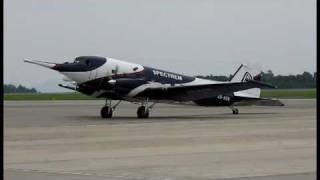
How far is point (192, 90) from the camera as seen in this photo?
41.0 meters

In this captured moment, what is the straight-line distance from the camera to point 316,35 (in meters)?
3.61

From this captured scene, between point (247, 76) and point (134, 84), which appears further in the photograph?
point (247, 76)

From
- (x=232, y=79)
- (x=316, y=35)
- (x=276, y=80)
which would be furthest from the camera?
(x=276, y=80)

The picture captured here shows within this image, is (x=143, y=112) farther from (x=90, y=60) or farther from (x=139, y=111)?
(x=90, y=60)

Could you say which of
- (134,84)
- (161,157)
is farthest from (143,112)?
(161,157)

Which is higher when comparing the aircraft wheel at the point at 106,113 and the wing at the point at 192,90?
the wing at the point at 192,90

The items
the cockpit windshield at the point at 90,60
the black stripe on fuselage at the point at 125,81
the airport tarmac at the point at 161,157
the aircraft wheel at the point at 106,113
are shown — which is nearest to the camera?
the airport tarmac at the point at 161,157

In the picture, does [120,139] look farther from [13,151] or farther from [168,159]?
[168,159]

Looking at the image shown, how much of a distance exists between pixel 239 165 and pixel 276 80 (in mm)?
135176

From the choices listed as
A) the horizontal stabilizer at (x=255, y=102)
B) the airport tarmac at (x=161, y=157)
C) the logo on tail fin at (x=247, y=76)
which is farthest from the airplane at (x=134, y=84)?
the airport tarmac at (x=161, y=157)

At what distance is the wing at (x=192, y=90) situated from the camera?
130 ft

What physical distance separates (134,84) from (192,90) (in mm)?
4125

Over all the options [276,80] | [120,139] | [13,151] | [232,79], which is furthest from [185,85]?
[276,80]

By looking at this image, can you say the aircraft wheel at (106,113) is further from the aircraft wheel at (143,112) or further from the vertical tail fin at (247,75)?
the vertical tail fin at (247,75)
